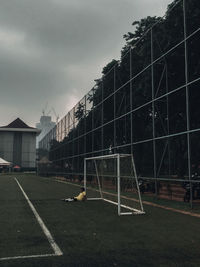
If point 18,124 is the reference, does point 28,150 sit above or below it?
below

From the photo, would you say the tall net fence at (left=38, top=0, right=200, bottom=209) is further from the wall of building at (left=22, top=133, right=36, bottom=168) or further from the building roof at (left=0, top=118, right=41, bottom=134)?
the building roof at (left=0, top=118, right=41, bottom=134)

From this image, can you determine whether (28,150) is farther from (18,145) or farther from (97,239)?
(97,239)

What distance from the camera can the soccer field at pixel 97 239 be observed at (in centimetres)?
568

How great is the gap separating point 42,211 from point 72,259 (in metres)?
6.72

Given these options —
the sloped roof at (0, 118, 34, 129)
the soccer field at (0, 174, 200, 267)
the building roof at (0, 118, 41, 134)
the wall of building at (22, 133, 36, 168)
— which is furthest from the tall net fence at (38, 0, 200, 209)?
the sloped roof at (0, 118, 34, 129)

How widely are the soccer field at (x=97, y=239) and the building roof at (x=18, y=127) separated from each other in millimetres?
87186

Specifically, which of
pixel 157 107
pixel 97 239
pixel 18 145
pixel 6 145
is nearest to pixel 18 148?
pixel 18 145

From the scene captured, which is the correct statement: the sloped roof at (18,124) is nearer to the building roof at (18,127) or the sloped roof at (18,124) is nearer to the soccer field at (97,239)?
the building roof at (18,127)

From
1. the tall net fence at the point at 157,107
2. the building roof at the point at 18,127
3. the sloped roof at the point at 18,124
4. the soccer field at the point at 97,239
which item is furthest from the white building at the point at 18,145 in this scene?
the soccer field at the point at 97,239

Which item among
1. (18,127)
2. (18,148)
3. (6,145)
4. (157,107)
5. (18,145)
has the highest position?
(18,127)

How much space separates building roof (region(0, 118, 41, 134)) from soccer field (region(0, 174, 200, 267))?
87186 mm

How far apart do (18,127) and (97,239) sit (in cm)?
9645

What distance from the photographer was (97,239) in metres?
7.35

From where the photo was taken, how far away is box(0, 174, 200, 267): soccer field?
568 cm
